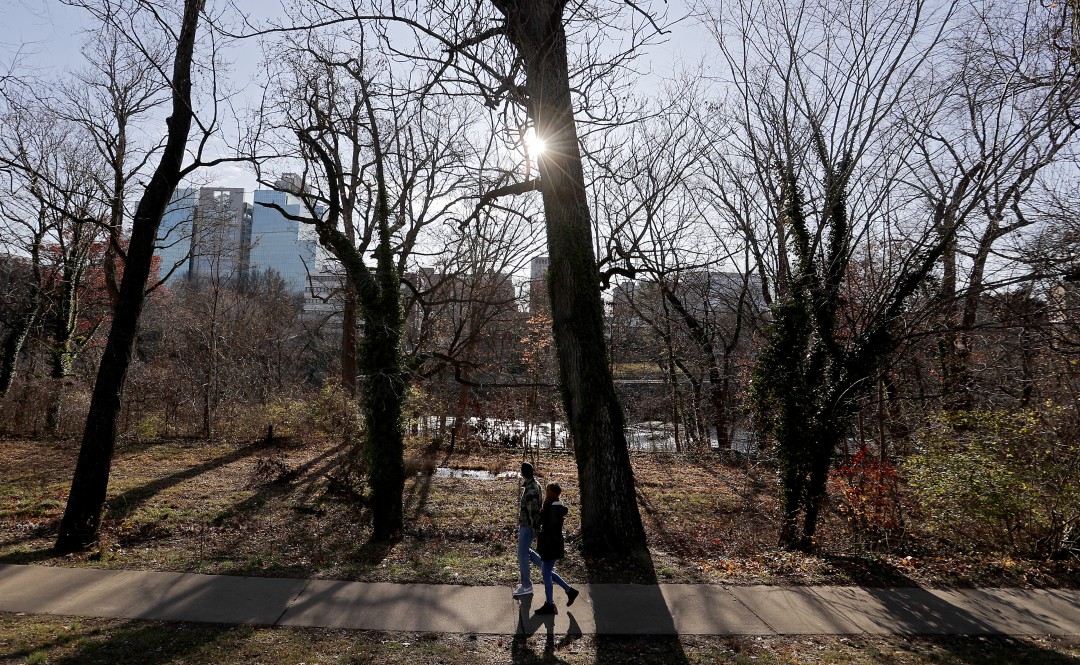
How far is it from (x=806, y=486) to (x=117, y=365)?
10444mm

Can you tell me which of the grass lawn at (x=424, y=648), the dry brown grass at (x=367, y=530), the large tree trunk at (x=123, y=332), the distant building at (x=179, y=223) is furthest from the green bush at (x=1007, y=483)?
the distant building at (x=179, y=223)

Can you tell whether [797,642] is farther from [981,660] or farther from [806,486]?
[806,486]

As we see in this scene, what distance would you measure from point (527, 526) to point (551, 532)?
0.47m

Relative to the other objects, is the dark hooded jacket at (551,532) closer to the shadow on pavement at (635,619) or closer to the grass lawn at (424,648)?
the shadow on pavement at (635,619)

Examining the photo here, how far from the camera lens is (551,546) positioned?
6.71 metres

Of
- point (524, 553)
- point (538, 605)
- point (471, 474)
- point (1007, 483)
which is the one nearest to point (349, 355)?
point (471, 474)

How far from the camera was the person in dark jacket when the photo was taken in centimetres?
657

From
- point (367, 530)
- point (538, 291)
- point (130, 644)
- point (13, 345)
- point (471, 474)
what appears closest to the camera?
point (130, 644)

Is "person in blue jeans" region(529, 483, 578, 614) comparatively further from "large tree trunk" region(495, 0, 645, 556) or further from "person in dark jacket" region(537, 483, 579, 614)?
"large tree trunk" region(495, 0, 645, 556)

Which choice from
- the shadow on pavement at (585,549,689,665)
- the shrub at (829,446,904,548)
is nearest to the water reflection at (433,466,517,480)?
the shadow on pavement at (585,549,689,665)

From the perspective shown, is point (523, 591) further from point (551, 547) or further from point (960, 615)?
point (960, 615)

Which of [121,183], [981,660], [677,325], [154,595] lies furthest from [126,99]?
[981,660]

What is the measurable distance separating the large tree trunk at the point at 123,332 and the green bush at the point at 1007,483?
39.2 ft

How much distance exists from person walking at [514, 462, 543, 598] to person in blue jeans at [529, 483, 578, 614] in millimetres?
230
